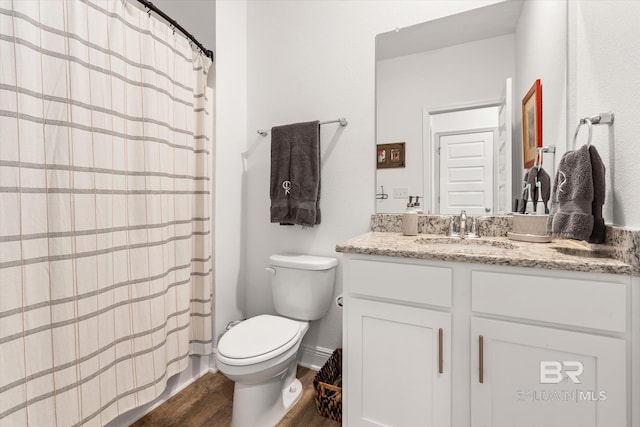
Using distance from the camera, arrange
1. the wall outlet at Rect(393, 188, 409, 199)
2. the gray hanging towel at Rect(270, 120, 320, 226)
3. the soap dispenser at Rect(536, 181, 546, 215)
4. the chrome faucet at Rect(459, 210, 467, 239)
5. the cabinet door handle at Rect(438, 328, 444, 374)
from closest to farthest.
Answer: the cabinet door handle at Rect(438, 328, 444, 374) < the soap dispenser at Rect(536, 181, 546, 215) < the chrome faucet at Rect(459, 210, 467, 239) < the wall outlet at Rect(393, 188, 409, 199) < the gray hanging towel at Rect(270, 120, 320, 226)

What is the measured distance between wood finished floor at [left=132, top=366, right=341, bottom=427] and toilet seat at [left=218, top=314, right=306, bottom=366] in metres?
0.39

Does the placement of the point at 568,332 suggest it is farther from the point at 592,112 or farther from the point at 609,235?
the point at 592,112

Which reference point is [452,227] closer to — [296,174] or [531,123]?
[531,123]

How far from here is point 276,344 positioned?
1263 millimetres

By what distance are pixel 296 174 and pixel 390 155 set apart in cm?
56

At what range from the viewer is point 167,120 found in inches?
55.3

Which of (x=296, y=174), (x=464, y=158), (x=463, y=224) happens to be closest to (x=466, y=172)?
(x=464, y=158)

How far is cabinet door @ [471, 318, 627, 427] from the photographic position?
81 centimetres

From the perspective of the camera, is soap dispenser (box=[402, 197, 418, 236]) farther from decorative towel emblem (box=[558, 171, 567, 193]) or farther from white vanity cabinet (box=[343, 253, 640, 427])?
decorative towel emblem (box=[558, 171, 567, 193])

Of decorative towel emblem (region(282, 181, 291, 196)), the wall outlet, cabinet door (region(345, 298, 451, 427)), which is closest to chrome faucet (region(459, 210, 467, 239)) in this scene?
the wall outlet

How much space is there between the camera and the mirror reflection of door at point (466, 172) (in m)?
1.41

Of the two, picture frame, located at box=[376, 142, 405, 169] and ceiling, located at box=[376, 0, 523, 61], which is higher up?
ceiling, located at box=[376, 0, 523, 61]

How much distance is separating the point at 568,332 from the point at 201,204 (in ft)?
5.49

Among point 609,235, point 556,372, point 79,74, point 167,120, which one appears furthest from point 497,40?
point 79,74
